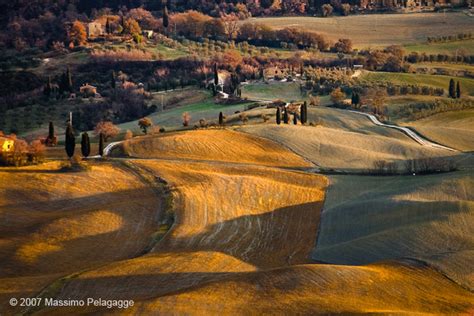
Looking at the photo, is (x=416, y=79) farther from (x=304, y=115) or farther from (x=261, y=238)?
(x=261, y=238)

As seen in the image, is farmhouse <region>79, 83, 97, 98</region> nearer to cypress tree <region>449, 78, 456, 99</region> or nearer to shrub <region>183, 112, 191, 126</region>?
shrub <region>183, 112, 191, 126</region>

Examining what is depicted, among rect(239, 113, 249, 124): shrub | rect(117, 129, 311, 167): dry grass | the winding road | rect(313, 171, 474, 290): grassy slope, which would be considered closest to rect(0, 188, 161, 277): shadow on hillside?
rect(313, 171, 474, 290): grassy slope

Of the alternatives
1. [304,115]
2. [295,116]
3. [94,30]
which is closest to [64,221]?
[304,115]

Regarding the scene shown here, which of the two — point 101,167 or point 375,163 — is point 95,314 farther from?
point 375,163

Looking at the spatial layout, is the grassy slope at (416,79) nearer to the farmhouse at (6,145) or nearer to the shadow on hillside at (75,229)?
the farmhouse at (6,145)

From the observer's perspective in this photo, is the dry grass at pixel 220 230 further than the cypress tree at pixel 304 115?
No

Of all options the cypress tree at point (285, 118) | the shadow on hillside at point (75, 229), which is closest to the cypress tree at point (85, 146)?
the shadow on hillside at point (75, 229)

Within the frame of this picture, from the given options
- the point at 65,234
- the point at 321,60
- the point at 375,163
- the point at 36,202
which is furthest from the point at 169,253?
the point at 321,60
